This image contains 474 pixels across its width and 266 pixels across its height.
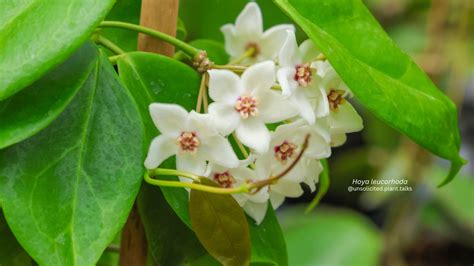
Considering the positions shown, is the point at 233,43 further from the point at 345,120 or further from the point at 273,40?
the point at 345,120

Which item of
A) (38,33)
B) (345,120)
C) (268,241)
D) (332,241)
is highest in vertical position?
(38,33)

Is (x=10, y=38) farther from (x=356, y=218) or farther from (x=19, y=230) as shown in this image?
(x=356, y=218)

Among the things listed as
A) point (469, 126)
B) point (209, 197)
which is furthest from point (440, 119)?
point (469, 126)

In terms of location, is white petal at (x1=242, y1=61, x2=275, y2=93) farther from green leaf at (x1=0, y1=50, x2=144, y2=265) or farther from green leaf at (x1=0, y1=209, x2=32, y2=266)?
green leaf at (x1=0, y1=209, x2=32, y2=266)

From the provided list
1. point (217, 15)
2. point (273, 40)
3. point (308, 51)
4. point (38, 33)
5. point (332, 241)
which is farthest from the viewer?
point (332, 241)

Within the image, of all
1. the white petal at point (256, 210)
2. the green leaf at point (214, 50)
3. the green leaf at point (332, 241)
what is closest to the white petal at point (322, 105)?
the white petal at point (256, 210)

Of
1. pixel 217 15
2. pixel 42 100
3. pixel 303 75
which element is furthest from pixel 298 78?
pixel 217 15

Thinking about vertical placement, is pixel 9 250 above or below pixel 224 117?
below
